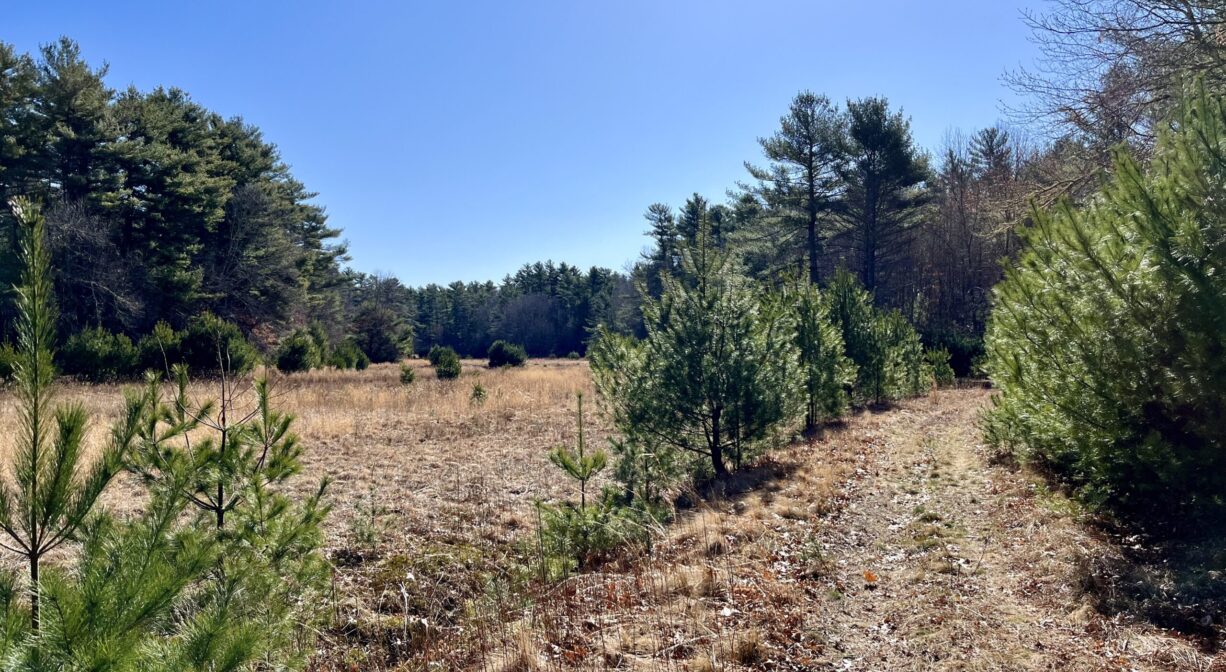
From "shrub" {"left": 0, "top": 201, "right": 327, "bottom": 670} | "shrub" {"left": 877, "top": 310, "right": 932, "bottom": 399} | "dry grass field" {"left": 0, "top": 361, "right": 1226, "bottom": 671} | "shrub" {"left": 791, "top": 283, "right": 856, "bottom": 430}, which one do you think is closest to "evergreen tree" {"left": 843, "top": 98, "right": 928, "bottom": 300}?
"shrub" {"left": 877, "top": 310, "right": 932, "bottom": 399}

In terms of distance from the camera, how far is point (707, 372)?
27.3 ft

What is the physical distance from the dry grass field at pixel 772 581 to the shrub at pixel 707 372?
893 mm

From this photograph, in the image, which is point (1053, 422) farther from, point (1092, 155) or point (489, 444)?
point (489, 444)

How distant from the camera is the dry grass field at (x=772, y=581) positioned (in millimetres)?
3723

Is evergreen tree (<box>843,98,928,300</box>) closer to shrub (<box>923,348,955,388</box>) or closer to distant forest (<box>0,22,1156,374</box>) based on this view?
distant forest (<box>0,22,1156,374</box>)

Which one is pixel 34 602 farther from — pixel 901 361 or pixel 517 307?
pixel 517 307

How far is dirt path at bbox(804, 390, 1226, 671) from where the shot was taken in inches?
140

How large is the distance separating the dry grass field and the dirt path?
2 centimetres

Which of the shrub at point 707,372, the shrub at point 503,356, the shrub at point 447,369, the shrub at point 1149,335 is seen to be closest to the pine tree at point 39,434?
the shrub at point 1149,335

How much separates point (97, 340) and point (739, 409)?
65.9 ft

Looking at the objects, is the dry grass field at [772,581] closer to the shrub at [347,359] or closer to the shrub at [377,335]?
the shrub at [347,359]

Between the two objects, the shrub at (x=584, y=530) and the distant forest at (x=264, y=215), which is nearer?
the shrub at (x=584, y=530)

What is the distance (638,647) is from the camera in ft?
12.8

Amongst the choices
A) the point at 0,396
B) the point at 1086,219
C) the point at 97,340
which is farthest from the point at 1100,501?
the point at 97,340
